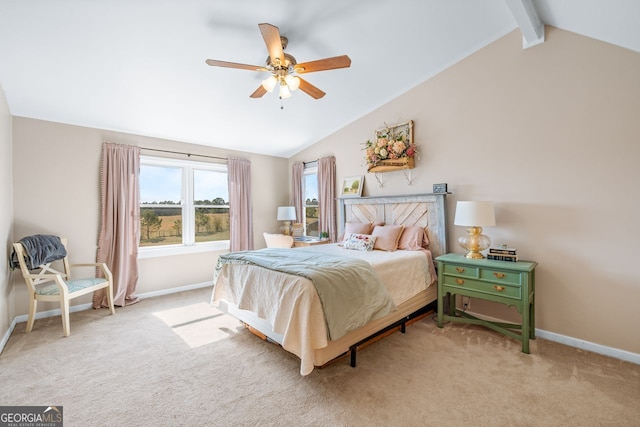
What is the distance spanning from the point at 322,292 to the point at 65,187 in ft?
12.4

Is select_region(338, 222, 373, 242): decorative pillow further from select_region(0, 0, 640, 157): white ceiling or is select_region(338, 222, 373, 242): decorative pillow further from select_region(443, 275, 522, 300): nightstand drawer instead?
select_region(0, 0, 640, 157): white ceiling

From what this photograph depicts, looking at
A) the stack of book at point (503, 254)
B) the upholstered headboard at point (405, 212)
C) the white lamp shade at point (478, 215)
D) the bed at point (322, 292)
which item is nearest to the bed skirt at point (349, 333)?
the bed at point (322, 292)

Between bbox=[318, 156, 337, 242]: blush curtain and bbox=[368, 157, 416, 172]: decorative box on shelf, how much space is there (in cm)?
106

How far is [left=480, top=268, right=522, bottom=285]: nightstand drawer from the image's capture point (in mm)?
2568

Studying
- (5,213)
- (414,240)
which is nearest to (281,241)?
(414,240)

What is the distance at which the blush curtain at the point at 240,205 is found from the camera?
500cm

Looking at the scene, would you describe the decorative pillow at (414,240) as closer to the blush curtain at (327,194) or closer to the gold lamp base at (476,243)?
the gold lamp base at (476,243)

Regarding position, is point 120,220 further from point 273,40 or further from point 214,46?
point 273,40

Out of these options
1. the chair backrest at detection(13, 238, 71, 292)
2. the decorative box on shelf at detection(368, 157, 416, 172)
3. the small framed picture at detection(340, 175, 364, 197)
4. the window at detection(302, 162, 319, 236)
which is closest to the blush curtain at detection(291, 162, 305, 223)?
the window at detection(302, 162, 319, 236)

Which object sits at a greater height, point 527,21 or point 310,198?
point 527,21

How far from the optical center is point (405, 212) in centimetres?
383

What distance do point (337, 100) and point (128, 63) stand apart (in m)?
2.45

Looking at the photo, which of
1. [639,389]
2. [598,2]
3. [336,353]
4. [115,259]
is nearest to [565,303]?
[639,389]

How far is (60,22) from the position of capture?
222 cm
